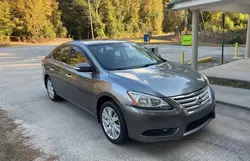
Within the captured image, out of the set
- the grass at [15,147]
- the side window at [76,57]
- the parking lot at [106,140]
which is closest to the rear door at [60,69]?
the side window at [76,57]

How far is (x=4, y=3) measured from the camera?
3438 cm

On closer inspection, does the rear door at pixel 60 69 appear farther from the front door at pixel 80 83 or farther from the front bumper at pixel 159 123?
the front bumper at pixel 159 123

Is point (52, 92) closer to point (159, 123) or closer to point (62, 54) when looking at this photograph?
point (62, 54)

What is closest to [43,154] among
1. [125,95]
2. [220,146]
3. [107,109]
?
[107,109]

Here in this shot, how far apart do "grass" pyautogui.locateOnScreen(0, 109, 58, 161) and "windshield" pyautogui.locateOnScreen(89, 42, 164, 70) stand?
5.58 ft

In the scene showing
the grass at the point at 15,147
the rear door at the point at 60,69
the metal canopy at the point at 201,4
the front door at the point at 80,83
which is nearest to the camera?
the grass at the point at 15,147

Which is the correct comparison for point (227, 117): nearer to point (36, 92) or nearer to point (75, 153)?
point (75, 153)

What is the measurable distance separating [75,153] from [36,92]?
3.95 meters

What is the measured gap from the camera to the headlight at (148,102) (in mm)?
3064

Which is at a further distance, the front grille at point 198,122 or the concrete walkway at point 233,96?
the concrete walkway at point 233,96

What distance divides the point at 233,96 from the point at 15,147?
4.82m

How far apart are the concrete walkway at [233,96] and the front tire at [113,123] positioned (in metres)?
2.94

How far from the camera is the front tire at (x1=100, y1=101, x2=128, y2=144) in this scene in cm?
336

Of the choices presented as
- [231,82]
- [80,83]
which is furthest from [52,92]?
[231,82]
